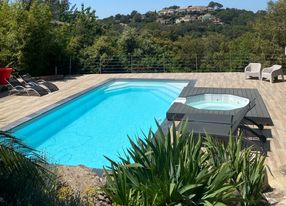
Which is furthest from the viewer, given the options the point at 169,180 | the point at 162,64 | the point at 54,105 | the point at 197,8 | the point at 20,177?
the point at 197,8

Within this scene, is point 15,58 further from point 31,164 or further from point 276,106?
point 31,164

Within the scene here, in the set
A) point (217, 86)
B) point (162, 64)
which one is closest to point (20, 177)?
point (217, 86)

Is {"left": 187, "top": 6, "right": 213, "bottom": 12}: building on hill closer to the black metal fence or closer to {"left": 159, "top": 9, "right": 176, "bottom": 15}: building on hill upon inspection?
{"left": 159, "top": 9, "right": 176, "bottom": 15}: building on hill

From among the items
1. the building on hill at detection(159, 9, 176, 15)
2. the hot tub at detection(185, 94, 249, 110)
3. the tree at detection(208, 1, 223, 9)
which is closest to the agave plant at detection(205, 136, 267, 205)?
the hot tub at detection(185, 94, 249, 110)

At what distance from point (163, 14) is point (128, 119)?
1541 inches

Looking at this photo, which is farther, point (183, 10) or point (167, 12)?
point (183, 10)

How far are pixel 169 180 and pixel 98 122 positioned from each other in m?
6.96

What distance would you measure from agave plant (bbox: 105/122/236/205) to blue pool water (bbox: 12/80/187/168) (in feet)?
8.61

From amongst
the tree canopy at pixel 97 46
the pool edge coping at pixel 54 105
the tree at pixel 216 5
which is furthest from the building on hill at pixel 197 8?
the pool edge coping at pixel 54 105

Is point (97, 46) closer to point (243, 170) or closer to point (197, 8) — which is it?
point (243, 170)

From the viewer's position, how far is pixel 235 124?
251 inches

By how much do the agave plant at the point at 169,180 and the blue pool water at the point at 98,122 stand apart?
2624 mm

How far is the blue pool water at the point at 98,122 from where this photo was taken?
791 centimetres

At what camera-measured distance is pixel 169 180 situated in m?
3.51
